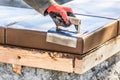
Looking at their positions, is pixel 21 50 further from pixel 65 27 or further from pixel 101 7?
pixel 101 7

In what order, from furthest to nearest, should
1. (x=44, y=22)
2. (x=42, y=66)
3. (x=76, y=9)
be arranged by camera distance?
(x=76, y=9)
(x=44, y=22)
(x=42, y=66)

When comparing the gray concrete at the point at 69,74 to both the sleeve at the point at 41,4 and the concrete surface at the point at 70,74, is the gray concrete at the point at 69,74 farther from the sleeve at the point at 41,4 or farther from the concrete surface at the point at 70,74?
the sleeve at the point at 41,4

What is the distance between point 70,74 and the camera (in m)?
2.81

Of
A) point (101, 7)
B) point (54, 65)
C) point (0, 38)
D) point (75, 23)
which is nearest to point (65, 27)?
point (75, 23)

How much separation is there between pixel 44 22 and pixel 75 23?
42 cm

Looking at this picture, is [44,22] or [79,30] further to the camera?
[44,22]

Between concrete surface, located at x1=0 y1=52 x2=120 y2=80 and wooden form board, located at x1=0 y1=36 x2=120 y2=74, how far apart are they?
0.08 meters

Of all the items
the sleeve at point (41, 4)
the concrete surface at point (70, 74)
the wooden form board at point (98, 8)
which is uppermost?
the sleeve at point (41, 4)

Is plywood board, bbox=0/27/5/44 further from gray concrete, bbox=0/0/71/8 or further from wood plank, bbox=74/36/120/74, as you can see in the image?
gray concrete, bbox=0/0/71/8

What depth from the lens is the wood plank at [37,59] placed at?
2.73m

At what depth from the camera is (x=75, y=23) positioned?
105 inches

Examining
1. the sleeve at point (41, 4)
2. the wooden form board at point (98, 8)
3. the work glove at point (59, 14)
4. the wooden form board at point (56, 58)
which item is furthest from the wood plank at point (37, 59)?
the wooden form board at point (98, 8)

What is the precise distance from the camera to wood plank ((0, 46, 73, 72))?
2730 millimetres

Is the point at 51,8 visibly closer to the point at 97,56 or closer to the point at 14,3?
the point at 97,56
